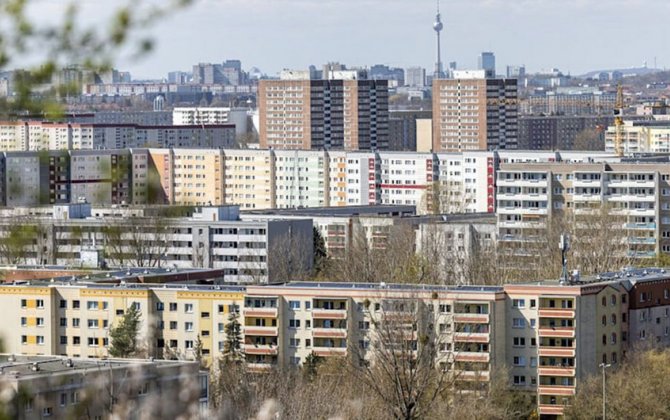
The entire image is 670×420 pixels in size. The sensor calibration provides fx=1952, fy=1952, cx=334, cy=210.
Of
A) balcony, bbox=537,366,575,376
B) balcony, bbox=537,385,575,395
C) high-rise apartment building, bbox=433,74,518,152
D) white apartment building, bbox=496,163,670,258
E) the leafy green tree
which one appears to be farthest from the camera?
high-rise apartment building, bbox=433,74,518,152

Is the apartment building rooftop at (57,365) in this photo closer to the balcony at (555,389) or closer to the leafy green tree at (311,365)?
the leafy green tree at (311,365)

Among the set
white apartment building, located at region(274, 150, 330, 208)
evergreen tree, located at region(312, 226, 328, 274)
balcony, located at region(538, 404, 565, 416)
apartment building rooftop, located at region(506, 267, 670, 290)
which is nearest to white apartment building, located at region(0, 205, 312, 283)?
evergreen tree, located at region(312, 226, 328, 274)

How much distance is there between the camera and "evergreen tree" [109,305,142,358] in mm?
15969

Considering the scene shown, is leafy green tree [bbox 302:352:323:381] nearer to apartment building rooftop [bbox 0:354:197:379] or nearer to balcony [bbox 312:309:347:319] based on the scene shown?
balcony [bbox 312:309:347:319]

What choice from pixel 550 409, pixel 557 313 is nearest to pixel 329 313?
pixel 557 313

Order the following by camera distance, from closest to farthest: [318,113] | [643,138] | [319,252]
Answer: [319,252], [318,113], [643,138]

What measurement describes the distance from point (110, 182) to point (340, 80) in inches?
1758

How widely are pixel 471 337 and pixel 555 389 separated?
814mm

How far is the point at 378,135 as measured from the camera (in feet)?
161

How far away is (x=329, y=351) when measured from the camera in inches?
651

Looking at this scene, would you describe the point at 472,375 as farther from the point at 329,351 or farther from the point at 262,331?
the point at 262,331

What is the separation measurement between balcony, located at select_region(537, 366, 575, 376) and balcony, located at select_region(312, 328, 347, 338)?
5.53 feet

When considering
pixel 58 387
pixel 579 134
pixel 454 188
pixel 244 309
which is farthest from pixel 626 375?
pixel 579 134

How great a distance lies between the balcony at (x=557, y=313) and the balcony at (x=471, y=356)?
637 mm
